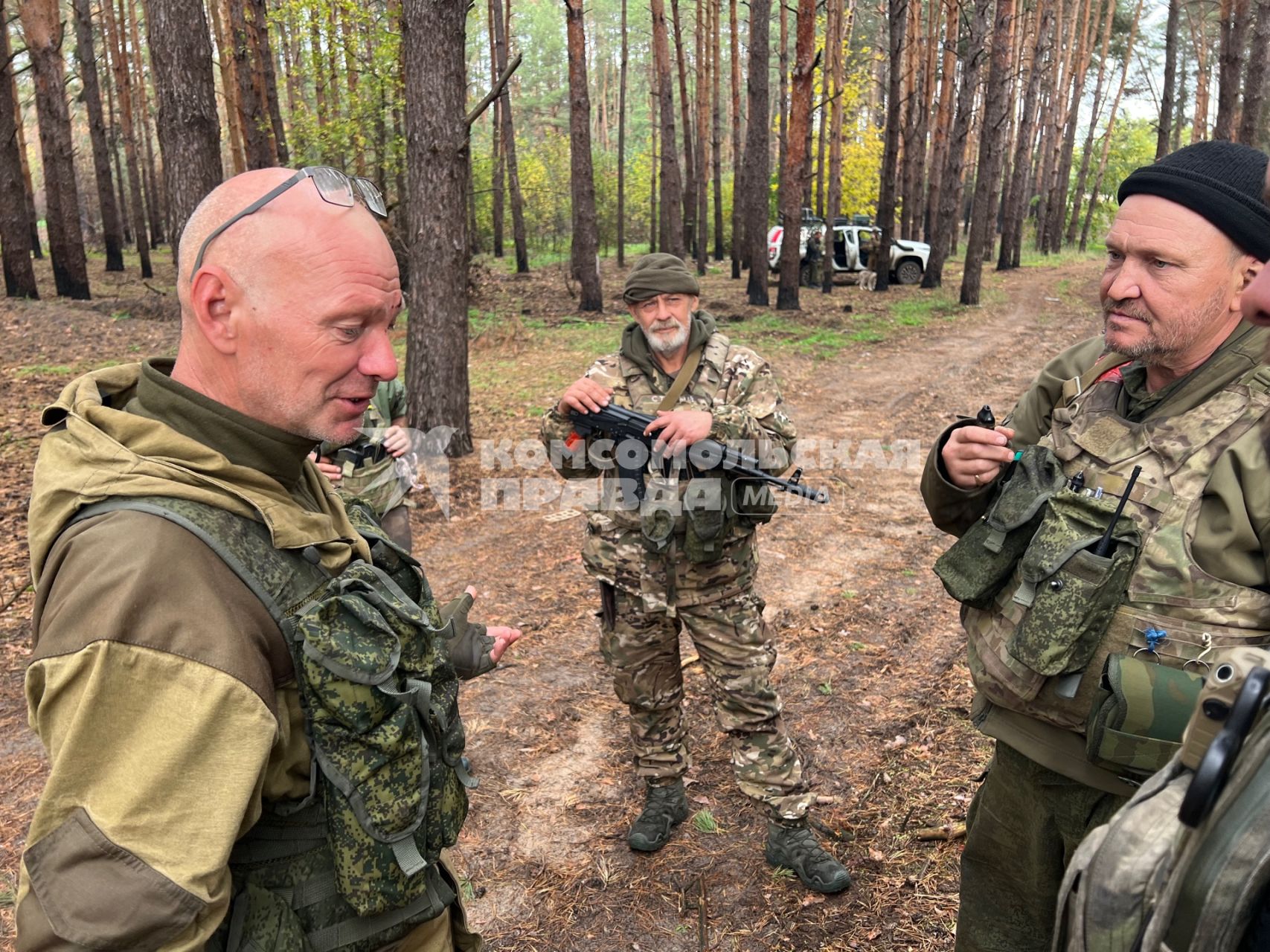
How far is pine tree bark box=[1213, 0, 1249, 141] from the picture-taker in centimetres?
1141

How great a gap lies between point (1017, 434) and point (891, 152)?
17.9 meters

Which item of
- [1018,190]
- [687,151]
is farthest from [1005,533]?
[1018,190]

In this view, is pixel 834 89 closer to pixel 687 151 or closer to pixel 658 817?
pixel 687 151

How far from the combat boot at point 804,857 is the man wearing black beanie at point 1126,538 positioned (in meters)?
0.84

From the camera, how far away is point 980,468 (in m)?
2.17

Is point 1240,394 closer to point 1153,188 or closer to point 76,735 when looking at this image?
point 1153,188

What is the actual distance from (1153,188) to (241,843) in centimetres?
240

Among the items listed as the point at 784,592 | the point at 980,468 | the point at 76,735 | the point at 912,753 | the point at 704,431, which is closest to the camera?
the point at 76,735

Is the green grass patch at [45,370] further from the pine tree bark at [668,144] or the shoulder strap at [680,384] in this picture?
the pine tree bark at [668,144]

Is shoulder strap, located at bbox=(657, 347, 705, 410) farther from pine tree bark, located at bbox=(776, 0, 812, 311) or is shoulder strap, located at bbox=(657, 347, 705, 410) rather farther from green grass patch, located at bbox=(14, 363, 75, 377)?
pine tree bark, located at bbox=(776, 0, 812, 311)

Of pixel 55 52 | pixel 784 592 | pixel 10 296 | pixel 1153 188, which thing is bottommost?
pixel 784 592

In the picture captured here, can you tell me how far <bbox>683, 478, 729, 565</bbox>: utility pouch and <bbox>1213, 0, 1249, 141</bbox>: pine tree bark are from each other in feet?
38.5

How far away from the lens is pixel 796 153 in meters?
14.4

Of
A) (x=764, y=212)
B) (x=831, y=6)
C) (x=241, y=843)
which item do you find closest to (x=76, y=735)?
(x=241, y=843)
